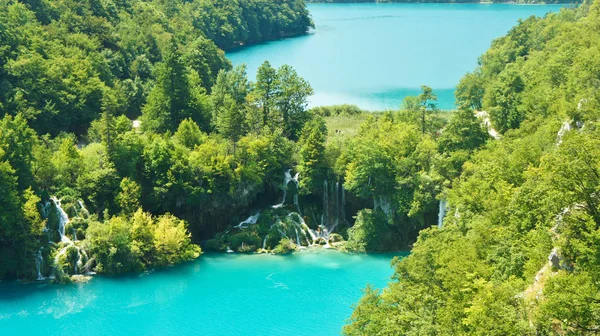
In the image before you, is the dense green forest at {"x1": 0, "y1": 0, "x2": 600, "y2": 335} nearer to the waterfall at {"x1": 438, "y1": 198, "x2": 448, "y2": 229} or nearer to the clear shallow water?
the waterfall at {"x1": 438, "y1": 198, "x2": 448, "y2": 229}

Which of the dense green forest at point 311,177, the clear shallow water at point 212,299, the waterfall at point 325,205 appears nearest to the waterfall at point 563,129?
the dense green forest at point 311,177

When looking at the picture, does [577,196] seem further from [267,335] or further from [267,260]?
[267,260]

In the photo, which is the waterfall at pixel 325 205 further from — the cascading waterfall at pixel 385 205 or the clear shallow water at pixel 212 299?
the clear shallow water at pixel 212 299

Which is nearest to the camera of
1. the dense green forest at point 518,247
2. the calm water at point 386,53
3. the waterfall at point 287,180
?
the dense green forest at point 518,247

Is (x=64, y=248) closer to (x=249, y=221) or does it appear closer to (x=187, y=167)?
(x=187, y=167)

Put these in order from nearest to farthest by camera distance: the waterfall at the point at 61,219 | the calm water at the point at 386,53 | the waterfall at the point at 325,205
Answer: the waterfall at the point at 61,219
the waterfall at the point at 325,205
the calm water at the point at 386,53

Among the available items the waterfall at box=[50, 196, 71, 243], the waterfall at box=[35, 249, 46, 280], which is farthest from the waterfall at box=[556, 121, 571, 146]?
the waterfall at box=[35, 249, 46, 280]

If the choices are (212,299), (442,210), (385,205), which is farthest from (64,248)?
(442,210)
